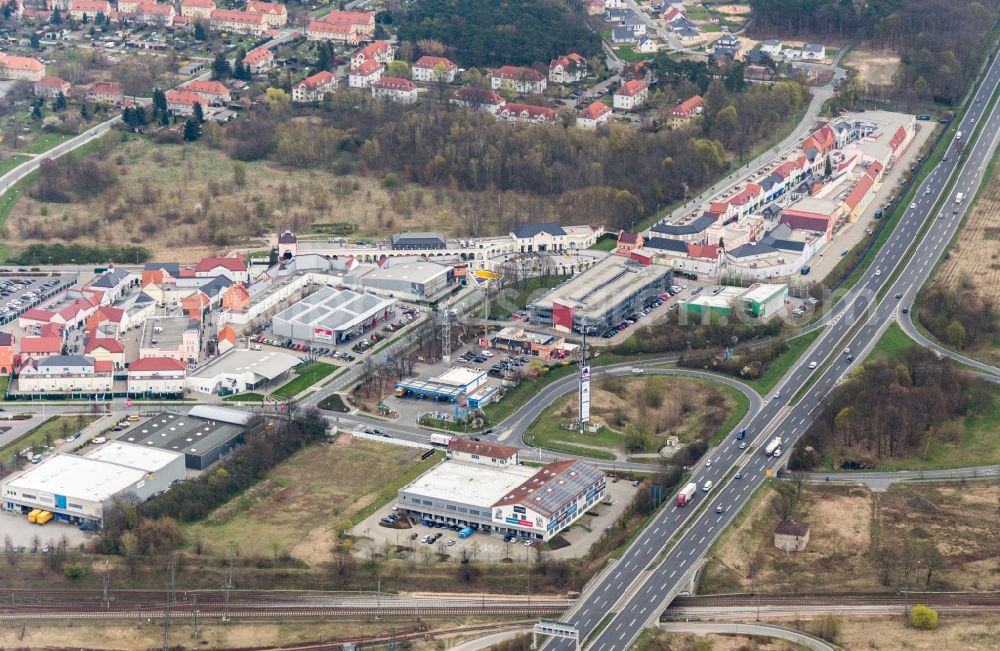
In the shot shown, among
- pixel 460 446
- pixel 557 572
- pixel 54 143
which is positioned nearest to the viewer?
pixel 557 572

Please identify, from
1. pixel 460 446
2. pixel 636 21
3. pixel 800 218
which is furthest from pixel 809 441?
pixel 636 21

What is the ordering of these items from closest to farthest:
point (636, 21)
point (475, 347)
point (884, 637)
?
point (884, 637)
point (475, 347)
point (636, 21)

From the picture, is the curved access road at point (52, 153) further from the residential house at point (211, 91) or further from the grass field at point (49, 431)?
the grass field at point (49, 431)

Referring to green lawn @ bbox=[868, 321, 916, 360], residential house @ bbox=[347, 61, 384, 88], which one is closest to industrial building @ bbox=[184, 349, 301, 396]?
green lawn @ bbox=[868, 321, 916, 360]

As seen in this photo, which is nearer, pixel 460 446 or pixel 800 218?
pixel 460 446

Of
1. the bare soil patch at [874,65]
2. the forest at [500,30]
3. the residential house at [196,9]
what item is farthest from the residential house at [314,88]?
A: the bare soil patch at [874,65]

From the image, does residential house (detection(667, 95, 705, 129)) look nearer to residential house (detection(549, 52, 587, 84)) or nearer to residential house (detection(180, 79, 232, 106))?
residential house (detection(549, 52, 587, 84))

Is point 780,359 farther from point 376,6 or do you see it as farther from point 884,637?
point 376,6
